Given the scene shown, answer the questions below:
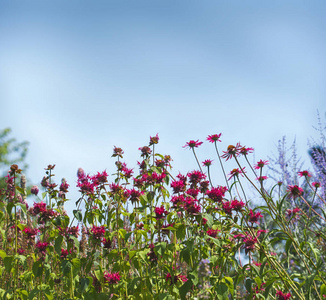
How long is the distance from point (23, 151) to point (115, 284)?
22260mm

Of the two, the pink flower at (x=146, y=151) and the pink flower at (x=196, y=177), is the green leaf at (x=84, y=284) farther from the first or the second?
the pink flower at (x=146, y=151)

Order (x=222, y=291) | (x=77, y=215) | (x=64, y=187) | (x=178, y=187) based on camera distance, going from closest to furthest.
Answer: (x=222, y=291), (x=77, y=215), (x=178, y=187), (x=64, y=187)

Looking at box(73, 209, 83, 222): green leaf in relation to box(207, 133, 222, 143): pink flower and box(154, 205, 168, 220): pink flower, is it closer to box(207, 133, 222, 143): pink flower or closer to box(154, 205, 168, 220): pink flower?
box(154, 205, 168, 220): pink flower

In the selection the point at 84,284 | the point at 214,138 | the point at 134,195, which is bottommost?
the point at 84,284

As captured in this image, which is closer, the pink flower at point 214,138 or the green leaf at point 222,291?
the green leaf at point 222,291

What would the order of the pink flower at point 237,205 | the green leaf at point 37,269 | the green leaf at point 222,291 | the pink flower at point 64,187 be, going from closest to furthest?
the green leaf at point 222,291, the pink flower at point 237,205, the green leaf at point 37,269, the pink flower at point 64,187

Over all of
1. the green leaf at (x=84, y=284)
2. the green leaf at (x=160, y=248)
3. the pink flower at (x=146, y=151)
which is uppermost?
the pink flower at (x=146, y=151)

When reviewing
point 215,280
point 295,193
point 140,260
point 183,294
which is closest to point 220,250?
point 215,280

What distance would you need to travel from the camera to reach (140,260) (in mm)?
2506

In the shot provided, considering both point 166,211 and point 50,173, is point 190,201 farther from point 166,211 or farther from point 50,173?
point 50,173

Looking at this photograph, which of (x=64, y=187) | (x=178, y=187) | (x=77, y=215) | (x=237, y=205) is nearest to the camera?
(x=237, y=205)

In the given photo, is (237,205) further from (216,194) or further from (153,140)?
(153,140)

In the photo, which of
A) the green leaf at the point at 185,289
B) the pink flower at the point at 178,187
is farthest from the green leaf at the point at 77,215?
the green leaf at the point at 185,289

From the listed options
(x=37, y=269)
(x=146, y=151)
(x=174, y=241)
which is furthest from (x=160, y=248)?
(x=146, y=151)
